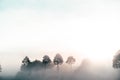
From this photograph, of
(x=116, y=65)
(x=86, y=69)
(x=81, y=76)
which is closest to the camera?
(x=116, y=65)

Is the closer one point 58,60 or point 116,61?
point 116,61

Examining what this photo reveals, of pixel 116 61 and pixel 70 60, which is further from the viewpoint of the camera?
pixel 70 60

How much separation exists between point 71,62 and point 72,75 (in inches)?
354

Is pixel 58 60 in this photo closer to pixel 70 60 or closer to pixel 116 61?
pixel 70 60

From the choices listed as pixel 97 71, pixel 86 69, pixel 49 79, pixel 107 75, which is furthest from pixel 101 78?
pixel 49 79

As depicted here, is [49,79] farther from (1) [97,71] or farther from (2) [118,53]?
(2) [118,53]

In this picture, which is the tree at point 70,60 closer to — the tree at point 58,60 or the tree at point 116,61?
the tree at point 58,60

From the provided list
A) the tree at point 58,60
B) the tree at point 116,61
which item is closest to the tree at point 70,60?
the tree at point 58,60

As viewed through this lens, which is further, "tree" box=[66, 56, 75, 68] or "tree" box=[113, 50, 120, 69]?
"tree" box=[66, 56, 75, 68]

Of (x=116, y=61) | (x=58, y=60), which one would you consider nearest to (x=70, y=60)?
(x=58, y=60)

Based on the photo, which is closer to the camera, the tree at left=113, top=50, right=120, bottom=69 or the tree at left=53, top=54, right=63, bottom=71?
the tree at left=113, top=50, right=120, bottom=69

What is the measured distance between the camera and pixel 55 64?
19438cm

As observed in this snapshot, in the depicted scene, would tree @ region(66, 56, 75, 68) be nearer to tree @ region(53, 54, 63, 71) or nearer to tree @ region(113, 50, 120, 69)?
tree @ region(53, 54, 63, 71)

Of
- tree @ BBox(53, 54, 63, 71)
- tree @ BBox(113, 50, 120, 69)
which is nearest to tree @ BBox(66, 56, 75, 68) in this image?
tree @ BBox(53, 54, 63, 71)
